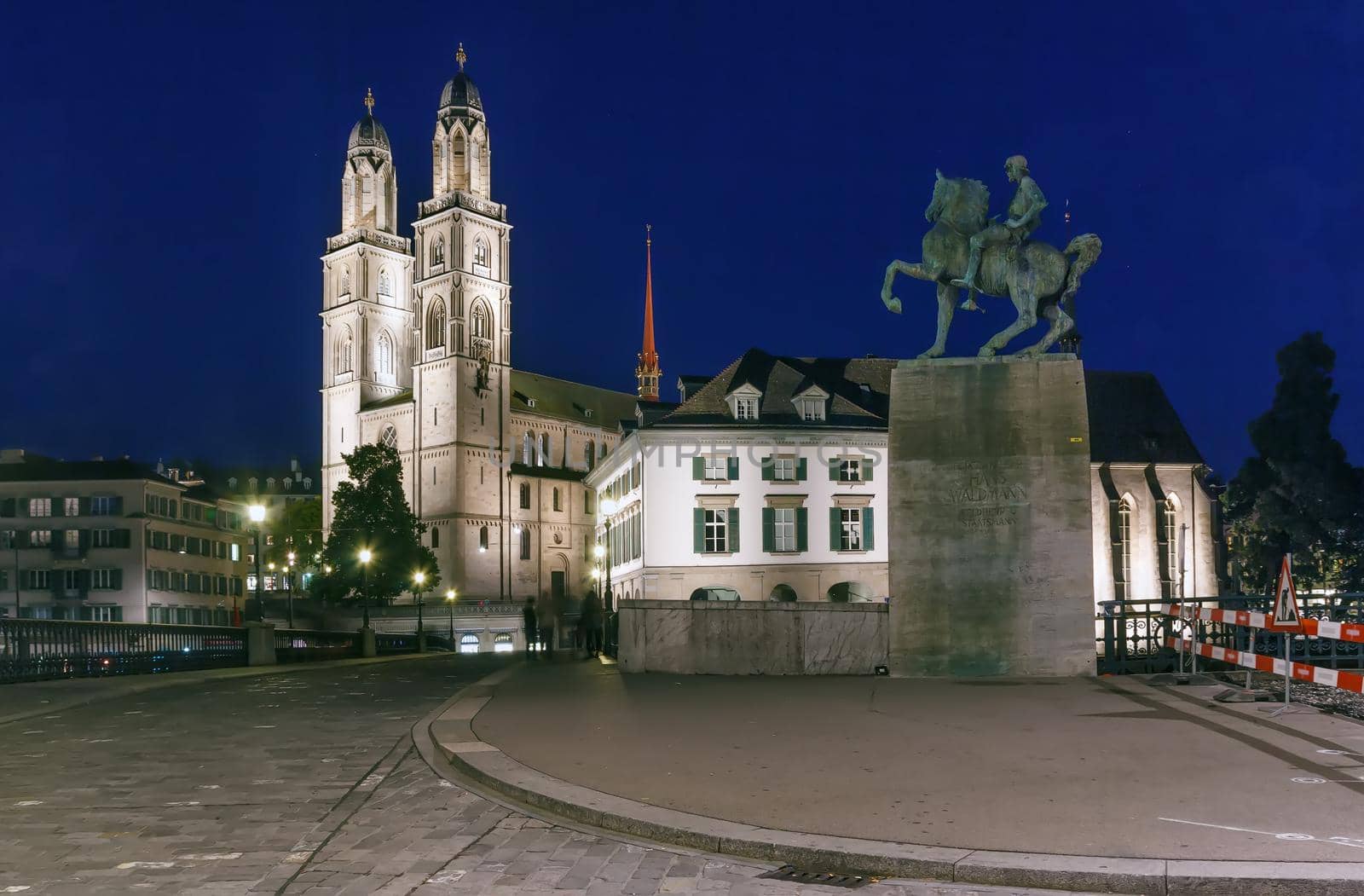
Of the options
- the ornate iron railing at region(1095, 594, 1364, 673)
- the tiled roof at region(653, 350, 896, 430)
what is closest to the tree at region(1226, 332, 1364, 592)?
the tiled roof at region(653, 350, 896, 430)

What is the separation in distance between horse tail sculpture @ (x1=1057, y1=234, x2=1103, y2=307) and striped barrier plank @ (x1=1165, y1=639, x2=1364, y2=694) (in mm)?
4903

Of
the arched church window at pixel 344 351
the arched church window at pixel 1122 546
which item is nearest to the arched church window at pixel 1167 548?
the arched church window at pixel 1122 546

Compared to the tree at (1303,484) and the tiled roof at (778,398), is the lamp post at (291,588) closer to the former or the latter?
the tiled roof at (778,398)

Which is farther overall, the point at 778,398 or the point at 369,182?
the point at 369,182

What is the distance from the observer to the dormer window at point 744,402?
177ft


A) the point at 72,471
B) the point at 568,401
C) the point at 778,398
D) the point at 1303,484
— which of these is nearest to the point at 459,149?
the point at 568,401

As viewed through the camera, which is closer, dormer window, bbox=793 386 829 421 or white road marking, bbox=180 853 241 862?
white road marking, bbox=180 853 241 862

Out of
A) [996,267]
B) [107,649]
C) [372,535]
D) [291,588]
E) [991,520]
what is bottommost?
[291,588]

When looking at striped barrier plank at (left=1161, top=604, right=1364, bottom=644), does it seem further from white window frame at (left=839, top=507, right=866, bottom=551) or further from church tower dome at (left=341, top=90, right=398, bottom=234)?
church tower dome at (left=341, top=90, right=398, bottom=234)

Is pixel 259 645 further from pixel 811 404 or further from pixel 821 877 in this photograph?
pixel 811 404

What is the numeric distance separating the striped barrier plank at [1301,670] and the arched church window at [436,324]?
8826 cm

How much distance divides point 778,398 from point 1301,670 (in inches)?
1682

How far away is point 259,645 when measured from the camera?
31.8 metres

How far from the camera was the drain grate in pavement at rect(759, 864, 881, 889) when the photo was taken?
6.23 metres
